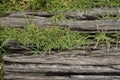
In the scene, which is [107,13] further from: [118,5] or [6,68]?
[6,68]

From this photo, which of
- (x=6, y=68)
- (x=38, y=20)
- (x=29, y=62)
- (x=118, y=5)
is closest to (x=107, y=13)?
(x=118, y=5)

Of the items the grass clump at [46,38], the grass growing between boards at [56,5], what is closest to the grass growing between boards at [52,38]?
the grass clump at [46,38]

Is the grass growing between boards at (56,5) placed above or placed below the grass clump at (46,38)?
above

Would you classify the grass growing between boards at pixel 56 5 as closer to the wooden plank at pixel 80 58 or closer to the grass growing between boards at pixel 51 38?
the grass growing between boards at pixel 51 38

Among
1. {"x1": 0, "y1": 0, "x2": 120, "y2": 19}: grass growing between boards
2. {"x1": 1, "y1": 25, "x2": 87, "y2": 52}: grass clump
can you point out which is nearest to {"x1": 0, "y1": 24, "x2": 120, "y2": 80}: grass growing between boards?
{"x1": 1, "y1": 25, "x2": 87, "y2": 52}: grass clump

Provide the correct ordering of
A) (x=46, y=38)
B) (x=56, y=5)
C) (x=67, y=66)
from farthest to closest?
(x=56, y=5)
(x=46, y=38)
(x=67, y=66)

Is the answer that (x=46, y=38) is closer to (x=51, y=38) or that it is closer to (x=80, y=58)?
(x=51, y=38)

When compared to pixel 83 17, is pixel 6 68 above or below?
below

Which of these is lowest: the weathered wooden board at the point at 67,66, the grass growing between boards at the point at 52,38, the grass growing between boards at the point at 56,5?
the weathered wooden board at the point at 67,66

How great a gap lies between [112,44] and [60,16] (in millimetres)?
819

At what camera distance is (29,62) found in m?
4.45

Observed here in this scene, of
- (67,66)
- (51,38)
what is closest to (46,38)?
(51,38)

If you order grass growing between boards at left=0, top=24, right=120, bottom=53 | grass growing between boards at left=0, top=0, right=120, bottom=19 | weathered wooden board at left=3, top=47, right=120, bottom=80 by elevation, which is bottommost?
weathered wooden board at left=3, top=47, right=120, bottom=80

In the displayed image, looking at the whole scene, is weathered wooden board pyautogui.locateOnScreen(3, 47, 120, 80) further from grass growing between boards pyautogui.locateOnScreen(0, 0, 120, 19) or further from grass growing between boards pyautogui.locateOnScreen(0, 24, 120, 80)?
grass growing between boards pyautogui.locateOnScreen(0, 0, 120, 19)
